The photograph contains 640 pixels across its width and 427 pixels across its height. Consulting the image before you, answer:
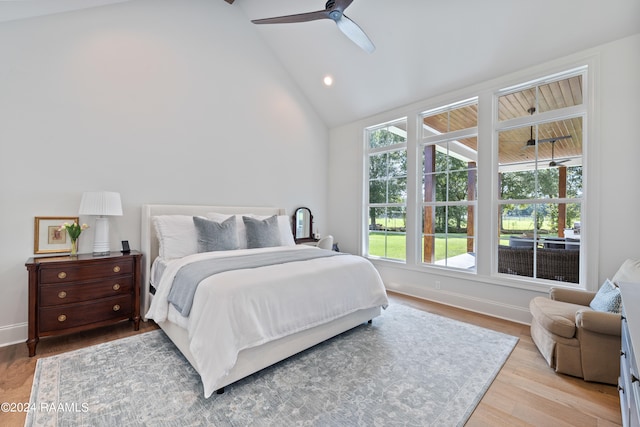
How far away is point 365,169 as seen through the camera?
16.7 feet

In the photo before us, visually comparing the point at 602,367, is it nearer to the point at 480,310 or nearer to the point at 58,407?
the point at 480,310

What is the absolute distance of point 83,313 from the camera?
2.60m

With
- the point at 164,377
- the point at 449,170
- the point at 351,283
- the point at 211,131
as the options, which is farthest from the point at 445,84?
the point at 164,377

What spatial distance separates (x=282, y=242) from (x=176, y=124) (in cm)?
208

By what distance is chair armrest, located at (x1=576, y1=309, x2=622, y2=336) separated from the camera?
77.5 inches

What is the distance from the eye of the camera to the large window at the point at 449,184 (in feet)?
12.5

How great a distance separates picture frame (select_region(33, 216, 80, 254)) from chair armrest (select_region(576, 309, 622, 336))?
15.4 feet

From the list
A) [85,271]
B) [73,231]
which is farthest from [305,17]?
[85,271]

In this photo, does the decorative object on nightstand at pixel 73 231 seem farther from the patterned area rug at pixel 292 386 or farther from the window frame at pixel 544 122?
the window frame at pixel 544 122

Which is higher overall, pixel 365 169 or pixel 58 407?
pixel 365 169

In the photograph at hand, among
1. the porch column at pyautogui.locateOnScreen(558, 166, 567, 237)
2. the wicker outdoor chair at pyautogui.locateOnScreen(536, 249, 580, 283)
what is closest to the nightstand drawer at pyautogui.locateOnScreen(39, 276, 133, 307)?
the wicker outdoor chair at pyautogui.locateOnScreen(536, 249, 580, 283)

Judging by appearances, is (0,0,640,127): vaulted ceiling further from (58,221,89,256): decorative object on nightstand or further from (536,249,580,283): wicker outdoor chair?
(536,249,580,283): wicker outdoor chair

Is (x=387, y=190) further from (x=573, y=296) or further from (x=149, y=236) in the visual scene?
(x=149, y=236)

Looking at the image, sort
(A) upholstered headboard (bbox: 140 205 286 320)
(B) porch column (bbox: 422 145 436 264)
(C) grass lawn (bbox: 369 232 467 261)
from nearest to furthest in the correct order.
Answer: (A) upholstered headboard (bbox: 140 205 286 320) < (C) grass lawn (bbox: 369 232 467 261) < (B) porch column (bbox: 422 145 436 264)
